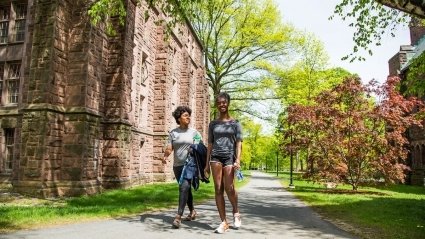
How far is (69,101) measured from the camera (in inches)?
493

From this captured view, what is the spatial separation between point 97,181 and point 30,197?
2.38 metres

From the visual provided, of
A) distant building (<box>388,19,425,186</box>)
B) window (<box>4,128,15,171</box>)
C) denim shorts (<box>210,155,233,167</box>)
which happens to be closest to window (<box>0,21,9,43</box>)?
window (<box>4,128,15,171</box>)

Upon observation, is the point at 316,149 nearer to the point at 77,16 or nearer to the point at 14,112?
the point at 77,16

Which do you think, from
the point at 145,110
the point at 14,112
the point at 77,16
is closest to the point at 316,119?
the point at 145,110

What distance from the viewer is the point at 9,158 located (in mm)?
16984

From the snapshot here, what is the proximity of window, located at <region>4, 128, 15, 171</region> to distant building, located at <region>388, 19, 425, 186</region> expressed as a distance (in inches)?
1025

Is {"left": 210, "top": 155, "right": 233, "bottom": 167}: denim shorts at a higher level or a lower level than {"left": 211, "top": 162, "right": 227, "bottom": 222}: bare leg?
higher

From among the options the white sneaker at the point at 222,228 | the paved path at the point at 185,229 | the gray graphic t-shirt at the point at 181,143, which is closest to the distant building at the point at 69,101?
the gray graphic t-shirt at the point at 181,143

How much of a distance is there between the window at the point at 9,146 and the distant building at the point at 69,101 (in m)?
0.04

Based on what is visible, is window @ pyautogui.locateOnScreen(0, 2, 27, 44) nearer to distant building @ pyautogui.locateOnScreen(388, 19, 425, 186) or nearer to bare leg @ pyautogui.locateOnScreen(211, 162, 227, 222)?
bare leg @ pyautogui.locateOnScreen(211, 162, 227, 222)

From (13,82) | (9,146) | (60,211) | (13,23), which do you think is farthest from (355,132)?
(13,23)

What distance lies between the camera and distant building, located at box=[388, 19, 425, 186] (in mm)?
28578

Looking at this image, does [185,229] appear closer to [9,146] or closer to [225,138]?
[225,138]

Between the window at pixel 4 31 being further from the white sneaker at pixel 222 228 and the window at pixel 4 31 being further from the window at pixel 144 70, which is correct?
the white sneaker at pixel 222 228
